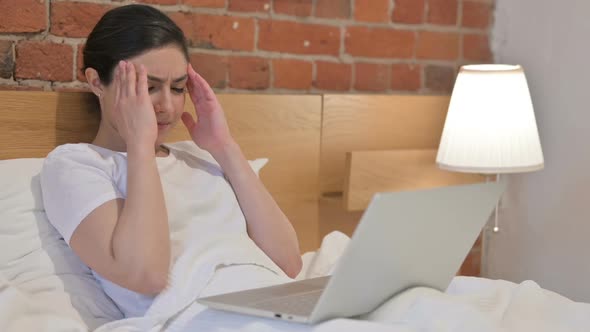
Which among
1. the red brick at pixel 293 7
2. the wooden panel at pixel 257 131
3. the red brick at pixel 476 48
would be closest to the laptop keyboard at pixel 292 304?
the wooden panel at pixel 257 131

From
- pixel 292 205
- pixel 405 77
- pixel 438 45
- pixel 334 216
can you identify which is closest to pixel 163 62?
pixel 292 205

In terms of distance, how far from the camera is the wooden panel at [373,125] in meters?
2.32

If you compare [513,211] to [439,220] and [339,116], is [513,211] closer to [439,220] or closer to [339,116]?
[339,116]

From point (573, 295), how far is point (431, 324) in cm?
150

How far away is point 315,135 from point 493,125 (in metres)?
0.48

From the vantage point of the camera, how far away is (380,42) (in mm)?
2533

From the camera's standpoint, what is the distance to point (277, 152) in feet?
7.23

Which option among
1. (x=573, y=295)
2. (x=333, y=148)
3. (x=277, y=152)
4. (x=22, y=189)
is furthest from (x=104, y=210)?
(x=573, y=295)

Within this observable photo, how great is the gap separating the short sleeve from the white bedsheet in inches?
5.9

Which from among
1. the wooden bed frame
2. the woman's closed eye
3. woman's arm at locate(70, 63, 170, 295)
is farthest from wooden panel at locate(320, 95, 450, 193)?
woman's arm at locate(70, 63, 170, 295)

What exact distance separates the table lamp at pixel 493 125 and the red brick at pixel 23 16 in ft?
3.62

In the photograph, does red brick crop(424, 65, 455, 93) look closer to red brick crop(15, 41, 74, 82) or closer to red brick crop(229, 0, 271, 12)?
red brick crop(229, 0, 271, 12)

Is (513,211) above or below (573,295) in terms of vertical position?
above

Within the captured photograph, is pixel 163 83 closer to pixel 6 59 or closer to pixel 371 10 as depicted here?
pixel 6 59
